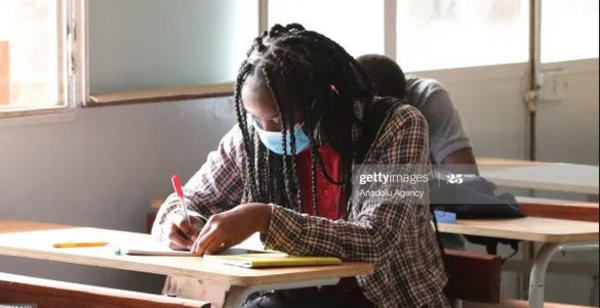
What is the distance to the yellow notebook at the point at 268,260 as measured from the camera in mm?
2365

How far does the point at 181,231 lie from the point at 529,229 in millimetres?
889

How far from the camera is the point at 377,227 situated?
2547 mm

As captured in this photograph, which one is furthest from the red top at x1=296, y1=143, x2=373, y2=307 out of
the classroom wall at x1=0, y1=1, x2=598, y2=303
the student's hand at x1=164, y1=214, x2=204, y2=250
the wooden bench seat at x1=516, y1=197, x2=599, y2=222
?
the wooden bench seat at x1=516, y1=197, x2=599, y2=222

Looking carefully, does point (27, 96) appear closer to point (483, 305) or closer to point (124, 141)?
point (124, 141)

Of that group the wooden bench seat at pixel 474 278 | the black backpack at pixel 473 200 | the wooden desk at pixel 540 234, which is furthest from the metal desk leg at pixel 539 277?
the black backpack at pixel 473 200

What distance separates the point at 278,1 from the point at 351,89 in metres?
1.39

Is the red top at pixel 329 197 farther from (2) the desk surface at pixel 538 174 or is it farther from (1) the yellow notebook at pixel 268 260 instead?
(2) the desk surface at pixel 538 174

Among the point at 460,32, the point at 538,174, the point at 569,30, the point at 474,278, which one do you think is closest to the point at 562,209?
the point at 538,174

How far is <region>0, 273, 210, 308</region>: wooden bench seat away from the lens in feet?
7.62

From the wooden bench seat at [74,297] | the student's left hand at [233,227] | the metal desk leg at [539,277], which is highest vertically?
the student's left hand at [233,227]

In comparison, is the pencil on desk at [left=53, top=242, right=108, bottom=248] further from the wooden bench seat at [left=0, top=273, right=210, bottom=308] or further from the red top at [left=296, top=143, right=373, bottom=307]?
the red top at [left=296, top=143, right=373, bottom=307]

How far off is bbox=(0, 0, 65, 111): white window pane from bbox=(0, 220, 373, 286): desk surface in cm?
46

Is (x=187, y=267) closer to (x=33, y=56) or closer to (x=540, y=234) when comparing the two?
(x=540, y=234)

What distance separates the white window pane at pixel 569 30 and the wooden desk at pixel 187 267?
1749 millimetres
